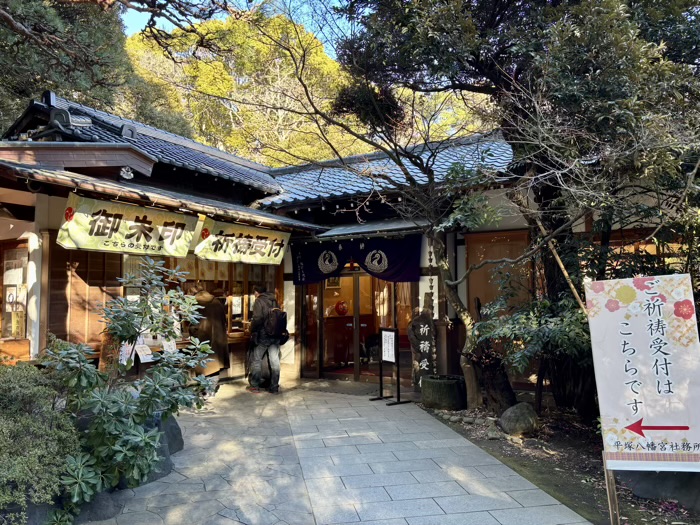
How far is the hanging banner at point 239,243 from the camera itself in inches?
356

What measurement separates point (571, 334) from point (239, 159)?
459 inches

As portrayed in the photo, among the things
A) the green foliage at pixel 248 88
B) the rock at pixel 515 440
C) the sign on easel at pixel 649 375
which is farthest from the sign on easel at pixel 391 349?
the sign on easel at pixel 649 375

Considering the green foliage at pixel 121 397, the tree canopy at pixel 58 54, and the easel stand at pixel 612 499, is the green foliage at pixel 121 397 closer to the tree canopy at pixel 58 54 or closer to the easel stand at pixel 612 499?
the easel stand at pixel 612 499

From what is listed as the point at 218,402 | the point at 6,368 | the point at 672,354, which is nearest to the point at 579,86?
the point at 672,354

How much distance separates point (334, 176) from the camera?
13.4m

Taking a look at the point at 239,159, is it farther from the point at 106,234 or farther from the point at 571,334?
the point at 571,334

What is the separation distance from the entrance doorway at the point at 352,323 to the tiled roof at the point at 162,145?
11.2 feet

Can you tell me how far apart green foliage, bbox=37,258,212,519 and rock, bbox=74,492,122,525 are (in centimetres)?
14

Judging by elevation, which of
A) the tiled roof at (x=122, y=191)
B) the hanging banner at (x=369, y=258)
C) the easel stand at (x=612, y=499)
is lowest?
the easel stand at (x=612, y=499)

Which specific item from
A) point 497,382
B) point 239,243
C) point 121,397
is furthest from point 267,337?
point 121,397

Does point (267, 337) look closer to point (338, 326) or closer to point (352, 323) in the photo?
point (338, 326)

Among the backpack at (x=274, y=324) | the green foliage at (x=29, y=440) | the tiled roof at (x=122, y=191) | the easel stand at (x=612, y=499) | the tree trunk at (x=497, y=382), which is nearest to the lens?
the green foliage at (x=29, y=440)

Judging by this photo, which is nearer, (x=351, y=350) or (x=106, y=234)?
(x=106, y=234)

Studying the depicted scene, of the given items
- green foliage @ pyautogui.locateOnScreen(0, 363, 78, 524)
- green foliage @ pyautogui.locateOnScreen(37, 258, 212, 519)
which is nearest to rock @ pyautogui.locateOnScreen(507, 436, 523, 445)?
green foliage @ pyautogui.locateOnScreen(37, 258, 212, 519)
